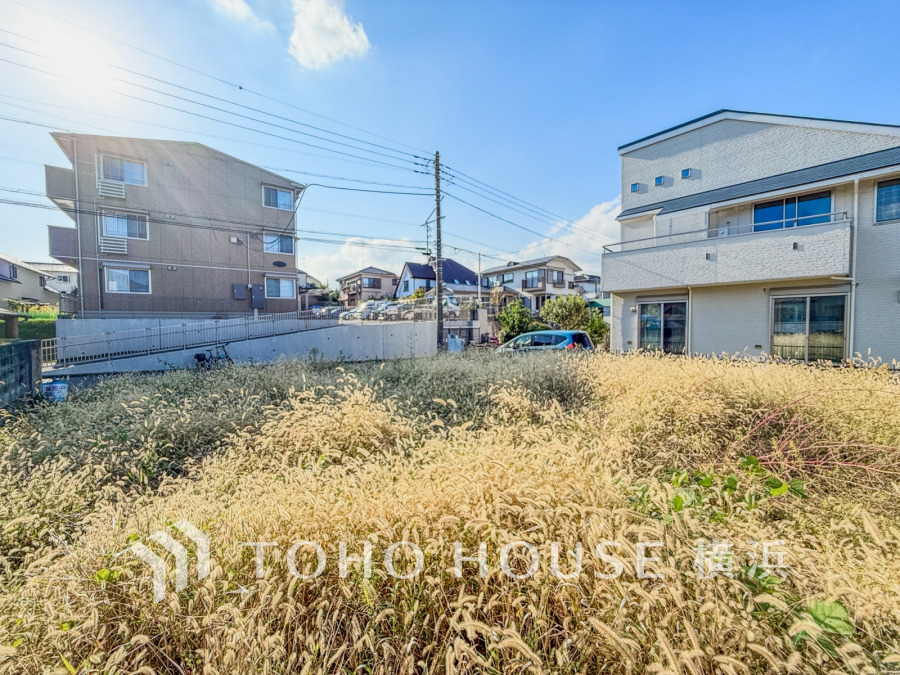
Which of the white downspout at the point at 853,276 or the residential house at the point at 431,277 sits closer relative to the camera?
the white downspout at the point at 853,276

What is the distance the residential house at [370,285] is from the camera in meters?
49.3

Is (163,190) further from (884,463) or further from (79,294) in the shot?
(884,463)

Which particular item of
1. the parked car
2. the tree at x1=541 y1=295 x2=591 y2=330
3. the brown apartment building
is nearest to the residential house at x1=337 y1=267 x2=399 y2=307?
the brown apartment building

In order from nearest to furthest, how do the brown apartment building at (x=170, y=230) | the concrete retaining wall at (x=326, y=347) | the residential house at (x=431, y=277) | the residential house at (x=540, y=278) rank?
the concrete retaining wall at (x=326, y=347), the brown apartment building at (x=170, y=230), the residential house at (x=540, y=278), the residential house at (x=431, y=277)

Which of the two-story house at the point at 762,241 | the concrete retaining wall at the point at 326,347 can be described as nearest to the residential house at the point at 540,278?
the concrete retaining wall at the point at 326,347

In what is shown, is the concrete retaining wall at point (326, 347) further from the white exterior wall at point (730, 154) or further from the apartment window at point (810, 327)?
the apartment window at point (810, 327)

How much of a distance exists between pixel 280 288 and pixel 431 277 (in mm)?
24360

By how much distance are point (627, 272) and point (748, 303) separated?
3.20m

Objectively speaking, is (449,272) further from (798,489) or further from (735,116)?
(798,489)

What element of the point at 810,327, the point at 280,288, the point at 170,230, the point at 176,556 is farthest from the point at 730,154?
the point at 170,230

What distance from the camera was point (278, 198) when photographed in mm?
21141

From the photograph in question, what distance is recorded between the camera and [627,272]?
12016 mm

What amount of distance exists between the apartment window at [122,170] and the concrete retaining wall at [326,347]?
9.77 meters

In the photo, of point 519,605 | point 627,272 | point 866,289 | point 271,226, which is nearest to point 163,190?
point 271,226
